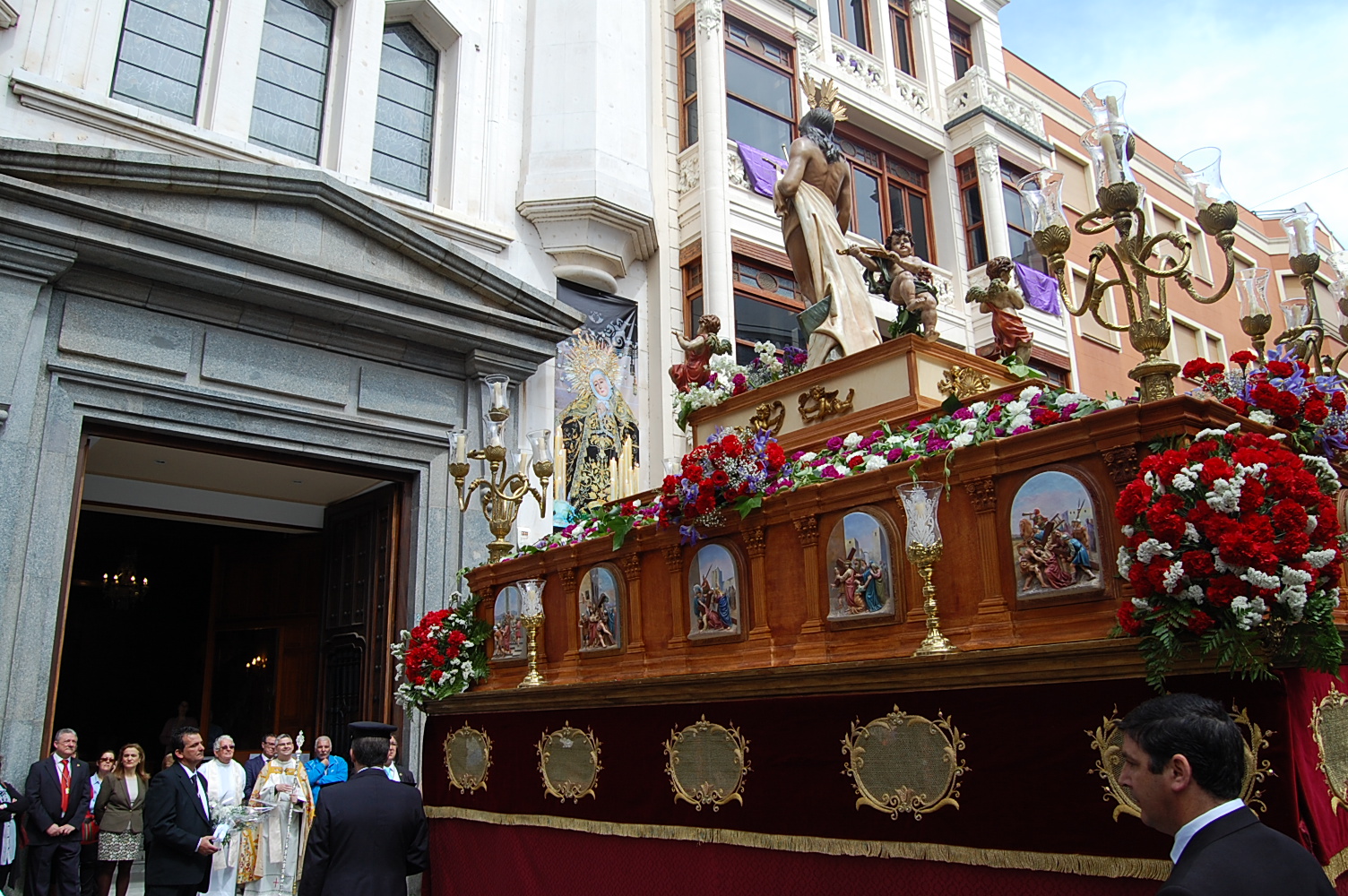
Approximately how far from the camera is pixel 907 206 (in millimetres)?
17672

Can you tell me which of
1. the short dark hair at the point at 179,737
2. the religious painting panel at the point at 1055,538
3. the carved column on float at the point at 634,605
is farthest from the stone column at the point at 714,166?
the religious painting panel at the point at 1055,538

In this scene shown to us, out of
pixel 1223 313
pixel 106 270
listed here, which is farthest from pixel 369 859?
pixel 1223 313

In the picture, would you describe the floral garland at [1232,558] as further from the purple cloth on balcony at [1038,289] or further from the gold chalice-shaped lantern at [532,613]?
the purple cloth on balcony at [1038,289]

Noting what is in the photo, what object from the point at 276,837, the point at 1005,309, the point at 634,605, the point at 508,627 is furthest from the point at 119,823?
the point at 1005,309

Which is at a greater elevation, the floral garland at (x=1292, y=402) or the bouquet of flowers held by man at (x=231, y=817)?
the floral garland at (x=1292, y=402)

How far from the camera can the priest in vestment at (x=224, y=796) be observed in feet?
26.6

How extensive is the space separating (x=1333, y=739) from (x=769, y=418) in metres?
4.26

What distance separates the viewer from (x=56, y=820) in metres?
7.33

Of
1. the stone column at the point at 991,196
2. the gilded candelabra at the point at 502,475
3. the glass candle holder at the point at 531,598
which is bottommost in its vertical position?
the glass candle holder at the point at 531,598

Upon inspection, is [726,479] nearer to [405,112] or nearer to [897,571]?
[897,571]

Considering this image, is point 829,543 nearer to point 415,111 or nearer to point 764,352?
point 764,352

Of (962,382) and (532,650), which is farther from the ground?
(962,382)

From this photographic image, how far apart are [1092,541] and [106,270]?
8.56 m

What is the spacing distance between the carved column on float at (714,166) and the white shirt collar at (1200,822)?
35.2ft
